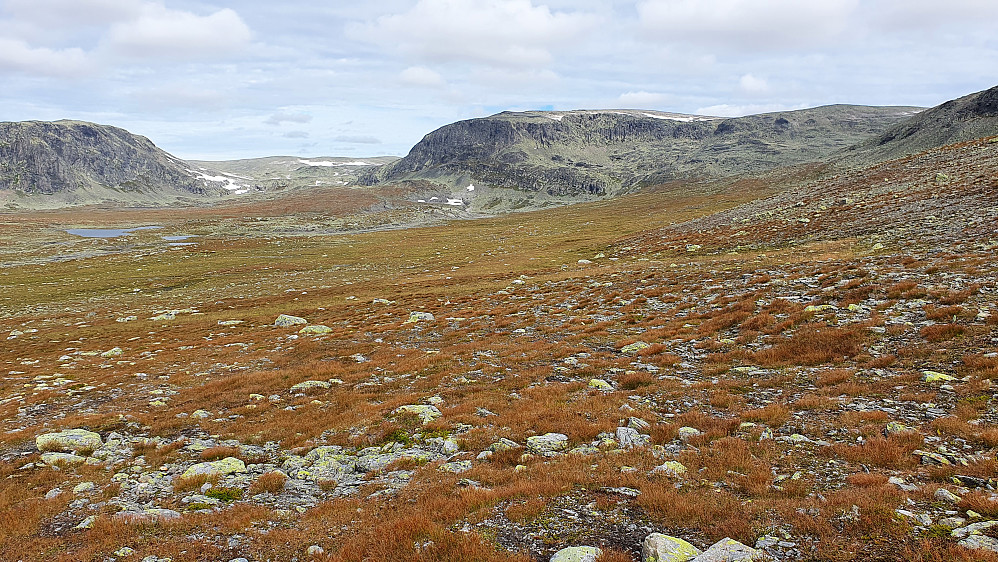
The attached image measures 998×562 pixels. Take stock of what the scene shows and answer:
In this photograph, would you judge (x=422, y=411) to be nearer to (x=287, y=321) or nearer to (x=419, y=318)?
(x=419, y=318)

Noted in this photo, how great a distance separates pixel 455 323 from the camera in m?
30.0

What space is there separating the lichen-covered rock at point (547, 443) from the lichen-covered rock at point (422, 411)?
150 inches

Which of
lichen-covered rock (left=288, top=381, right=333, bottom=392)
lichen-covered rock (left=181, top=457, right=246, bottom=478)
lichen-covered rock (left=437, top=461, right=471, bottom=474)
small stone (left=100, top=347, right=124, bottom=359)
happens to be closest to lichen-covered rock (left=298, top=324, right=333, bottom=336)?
small stone (left=100, top=347, right=124, bottom=359)

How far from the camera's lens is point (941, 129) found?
158250 mm

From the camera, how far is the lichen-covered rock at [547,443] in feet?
35.1

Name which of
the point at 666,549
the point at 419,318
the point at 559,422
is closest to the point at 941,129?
the point at 419,318

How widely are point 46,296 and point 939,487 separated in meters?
87.6

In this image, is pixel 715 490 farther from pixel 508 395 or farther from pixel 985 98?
pixel 985 98

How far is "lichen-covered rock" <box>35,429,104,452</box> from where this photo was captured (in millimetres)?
12961

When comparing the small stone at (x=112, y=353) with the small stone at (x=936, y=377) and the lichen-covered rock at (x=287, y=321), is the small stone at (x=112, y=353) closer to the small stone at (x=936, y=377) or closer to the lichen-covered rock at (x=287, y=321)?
the lichen-covered rock at (x=287, y=321)

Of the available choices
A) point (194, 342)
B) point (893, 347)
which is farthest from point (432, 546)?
point (194, 342)

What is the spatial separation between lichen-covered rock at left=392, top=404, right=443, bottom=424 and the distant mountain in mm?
191979

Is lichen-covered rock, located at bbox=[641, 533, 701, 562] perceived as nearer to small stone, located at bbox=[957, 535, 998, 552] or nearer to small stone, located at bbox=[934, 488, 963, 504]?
small stone, located at bbox=[957, 535, 998, 552]

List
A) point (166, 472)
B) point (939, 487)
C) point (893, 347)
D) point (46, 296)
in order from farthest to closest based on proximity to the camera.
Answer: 1. point (46, 296)
2. point (893, 347)
3. point (166, 472)
4. point (939, 487)
